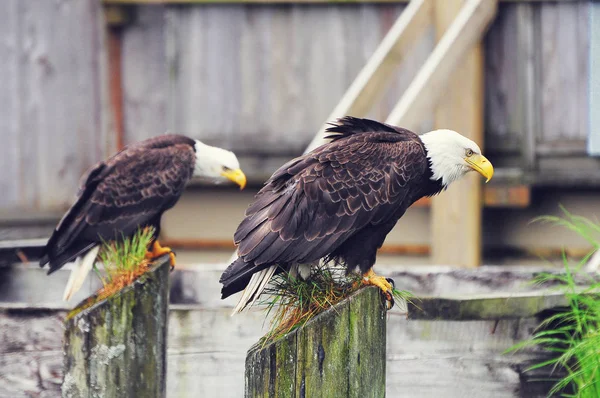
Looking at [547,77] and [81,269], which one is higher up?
[547,77]

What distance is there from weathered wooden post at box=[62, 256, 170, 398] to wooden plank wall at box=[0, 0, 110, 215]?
3706 millimetres

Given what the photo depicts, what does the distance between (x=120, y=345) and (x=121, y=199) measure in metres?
1.80

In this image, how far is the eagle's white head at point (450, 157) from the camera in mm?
4062

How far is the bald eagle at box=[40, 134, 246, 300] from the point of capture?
194 inches

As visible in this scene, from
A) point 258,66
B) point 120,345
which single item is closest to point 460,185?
point 258,66

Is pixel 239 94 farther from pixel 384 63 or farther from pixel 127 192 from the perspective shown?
pixel 127 192

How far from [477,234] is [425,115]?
100 centimetres

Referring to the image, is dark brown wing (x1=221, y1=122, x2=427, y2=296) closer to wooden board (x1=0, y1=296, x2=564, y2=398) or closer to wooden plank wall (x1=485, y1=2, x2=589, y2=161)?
wooden board (x1=0, y1=296, x2=564, y2=398)

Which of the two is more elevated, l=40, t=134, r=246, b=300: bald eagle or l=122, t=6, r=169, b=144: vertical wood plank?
l=122, t=6, r=169, b=144: vertical wood plank

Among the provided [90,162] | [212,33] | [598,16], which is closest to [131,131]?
[90,162]

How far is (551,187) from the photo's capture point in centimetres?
666

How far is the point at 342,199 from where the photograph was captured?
375 centimetres

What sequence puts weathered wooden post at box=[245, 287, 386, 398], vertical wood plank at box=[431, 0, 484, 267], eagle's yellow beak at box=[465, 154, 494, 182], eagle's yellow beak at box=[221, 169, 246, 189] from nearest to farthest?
weathered wooden post at box=[245, 287, 386, 398] < eagle's yellow beak at box=[465, 154, 494, 182] < eagle's yellow beak at box=[221, 169, 246, 189] < vertical wood plank at box=[431, 0, 484, 267]

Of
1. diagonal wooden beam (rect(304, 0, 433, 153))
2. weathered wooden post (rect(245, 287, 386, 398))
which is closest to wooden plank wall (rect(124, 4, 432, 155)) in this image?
diagonal wooden beam (rect(304, 0, 433, 153))
